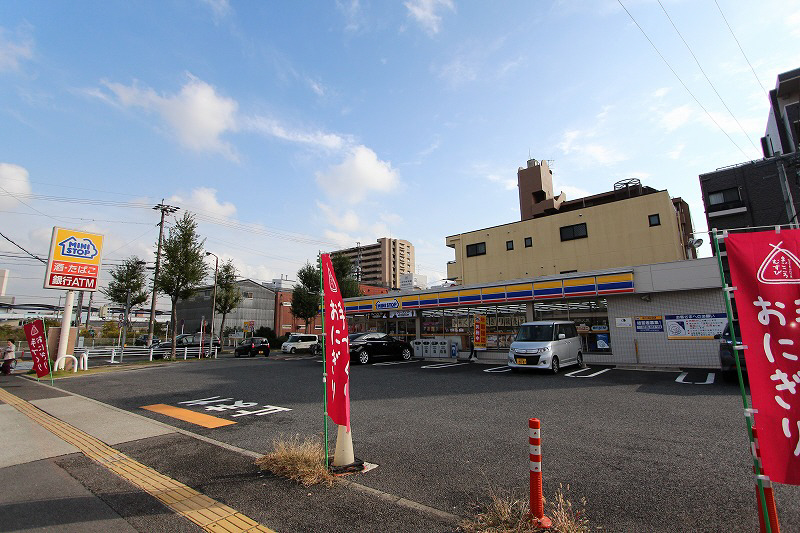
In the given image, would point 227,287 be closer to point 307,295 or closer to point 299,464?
point 307,295

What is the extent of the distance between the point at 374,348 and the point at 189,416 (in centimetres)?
1176

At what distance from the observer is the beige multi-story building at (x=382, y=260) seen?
107438mm

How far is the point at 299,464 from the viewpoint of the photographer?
178 inches

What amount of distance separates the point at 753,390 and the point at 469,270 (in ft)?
97.1

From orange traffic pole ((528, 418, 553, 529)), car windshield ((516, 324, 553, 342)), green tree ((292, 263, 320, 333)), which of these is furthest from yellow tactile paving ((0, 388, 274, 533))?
green tree ((292, 263, 320, 333))

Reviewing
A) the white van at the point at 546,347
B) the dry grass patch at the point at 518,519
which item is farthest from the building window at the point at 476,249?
the dry grass patch at the point at 518,519

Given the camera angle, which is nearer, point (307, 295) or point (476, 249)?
point (476, 249)

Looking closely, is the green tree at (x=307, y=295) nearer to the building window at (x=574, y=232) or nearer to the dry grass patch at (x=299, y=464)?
the building window at (x=574, y=232)

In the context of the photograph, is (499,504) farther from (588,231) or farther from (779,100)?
(779,100)

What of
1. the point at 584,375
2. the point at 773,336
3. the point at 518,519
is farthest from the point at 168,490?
the point at 584,375

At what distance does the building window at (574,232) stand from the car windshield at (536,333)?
15325mm

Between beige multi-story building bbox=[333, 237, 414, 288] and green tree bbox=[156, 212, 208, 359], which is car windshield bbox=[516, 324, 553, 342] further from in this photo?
beige multi-story building bbox=[333, 237, 414, 288]

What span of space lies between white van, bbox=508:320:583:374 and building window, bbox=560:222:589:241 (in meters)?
14.0

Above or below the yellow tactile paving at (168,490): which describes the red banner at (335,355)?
above
